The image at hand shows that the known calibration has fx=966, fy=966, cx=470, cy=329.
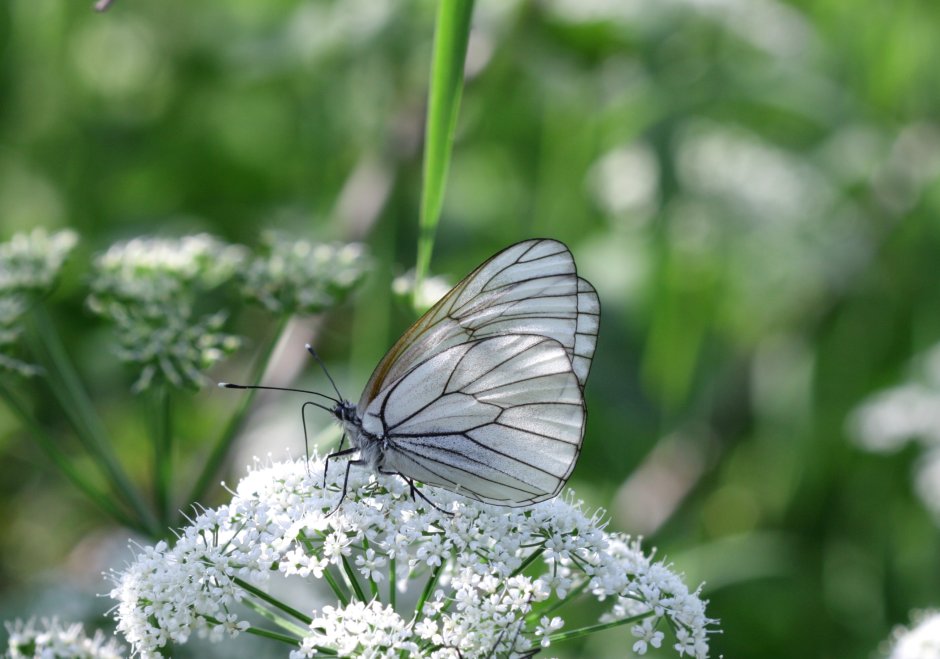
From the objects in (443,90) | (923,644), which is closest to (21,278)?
(443,90)

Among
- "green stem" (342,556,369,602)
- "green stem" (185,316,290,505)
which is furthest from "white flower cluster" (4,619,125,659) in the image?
"green stem" (185,316,290,505)

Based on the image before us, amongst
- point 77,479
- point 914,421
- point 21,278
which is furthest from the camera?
point 914,421

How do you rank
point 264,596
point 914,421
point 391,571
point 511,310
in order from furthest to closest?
point 914,421 → point 511,310 → point 391,571 → point 264,596

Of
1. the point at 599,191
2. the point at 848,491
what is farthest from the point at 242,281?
the point at 848,491

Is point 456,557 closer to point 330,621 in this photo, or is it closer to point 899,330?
point 330,621

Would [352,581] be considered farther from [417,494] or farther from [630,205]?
[630,205]

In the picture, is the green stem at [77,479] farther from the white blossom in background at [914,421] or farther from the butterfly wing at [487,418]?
the white blossom in background at [914,421]
